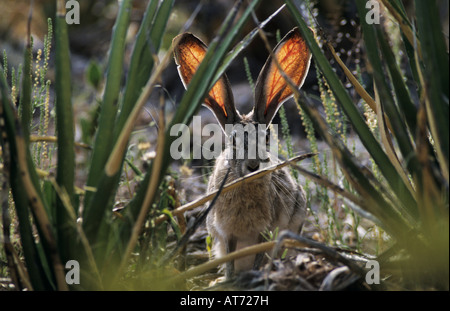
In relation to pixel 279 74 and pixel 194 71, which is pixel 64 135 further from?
pixel 279 74

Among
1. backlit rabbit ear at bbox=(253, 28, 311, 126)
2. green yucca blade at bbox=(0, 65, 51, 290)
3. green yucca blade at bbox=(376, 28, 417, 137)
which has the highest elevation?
backlit rabbit ear at bbox=(253, 28, 311, 126)

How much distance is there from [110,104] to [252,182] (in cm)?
163

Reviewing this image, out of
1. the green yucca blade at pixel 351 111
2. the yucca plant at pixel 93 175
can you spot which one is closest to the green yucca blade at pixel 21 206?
the yucca plant at pixel 93 175

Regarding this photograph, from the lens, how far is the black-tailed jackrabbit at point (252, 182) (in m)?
3.24

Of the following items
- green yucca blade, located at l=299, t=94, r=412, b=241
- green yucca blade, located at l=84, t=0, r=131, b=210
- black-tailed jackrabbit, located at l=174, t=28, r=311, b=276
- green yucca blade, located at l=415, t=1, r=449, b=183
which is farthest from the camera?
black-tailed jackrabbit, located at l=174, t=28, r=311, b=276

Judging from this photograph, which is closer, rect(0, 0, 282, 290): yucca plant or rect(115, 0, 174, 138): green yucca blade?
rect(0, 0, 282, 290): yucca plant

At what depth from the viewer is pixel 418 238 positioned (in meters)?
1.99

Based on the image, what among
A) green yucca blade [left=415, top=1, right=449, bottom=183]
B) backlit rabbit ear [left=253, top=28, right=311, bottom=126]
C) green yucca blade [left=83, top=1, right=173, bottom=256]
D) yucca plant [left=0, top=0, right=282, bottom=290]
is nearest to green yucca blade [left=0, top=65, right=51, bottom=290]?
yucca plant [left=0, top=0, right=282, bottom=290]

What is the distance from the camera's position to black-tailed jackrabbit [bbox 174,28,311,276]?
324 centimetres

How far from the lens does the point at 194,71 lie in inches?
127

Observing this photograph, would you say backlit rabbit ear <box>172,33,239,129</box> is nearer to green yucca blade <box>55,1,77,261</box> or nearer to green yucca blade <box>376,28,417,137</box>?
green yucca blade <box>55,1,77,261</box>

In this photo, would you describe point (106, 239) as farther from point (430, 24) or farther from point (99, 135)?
point (430, 24)
